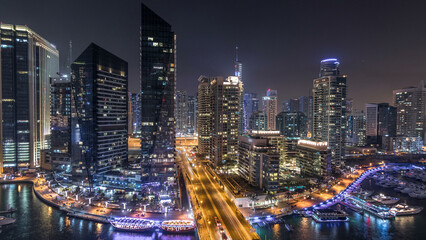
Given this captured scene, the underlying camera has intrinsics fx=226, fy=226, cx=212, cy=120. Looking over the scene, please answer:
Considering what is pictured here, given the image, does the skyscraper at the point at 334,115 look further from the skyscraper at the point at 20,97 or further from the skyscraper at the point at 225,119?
the skyscraper at the point at 20,97

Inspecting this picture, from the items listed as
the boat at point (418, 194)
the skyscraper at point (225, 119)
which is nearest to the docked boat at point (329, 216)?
the boat at point (418, 194)

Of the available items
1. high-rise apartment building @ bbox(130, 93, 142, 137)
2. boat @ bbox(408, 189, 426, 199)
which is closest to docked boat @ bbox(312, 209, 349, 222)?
boat @ bbox(408, 189, 426, 199)

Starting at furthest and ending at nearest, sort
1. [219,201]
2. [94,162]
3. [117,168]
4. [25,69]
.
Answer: [25,69], [117,168], [94,162], [219,201]

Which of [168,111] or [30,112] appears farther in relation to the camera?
[30,112]

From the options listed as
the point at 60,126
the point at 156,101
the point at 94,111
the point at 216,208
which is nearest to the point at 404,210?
the point at 216,208

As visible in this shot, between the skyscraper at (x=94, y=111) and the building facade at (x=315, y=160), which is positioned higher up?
the skyscraper at (x=94, y=111)

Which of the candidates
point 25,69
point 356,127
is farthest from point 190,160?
point 356,127

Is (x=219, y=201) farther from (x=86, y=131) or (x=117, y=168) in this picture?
(x=86, y=131)
